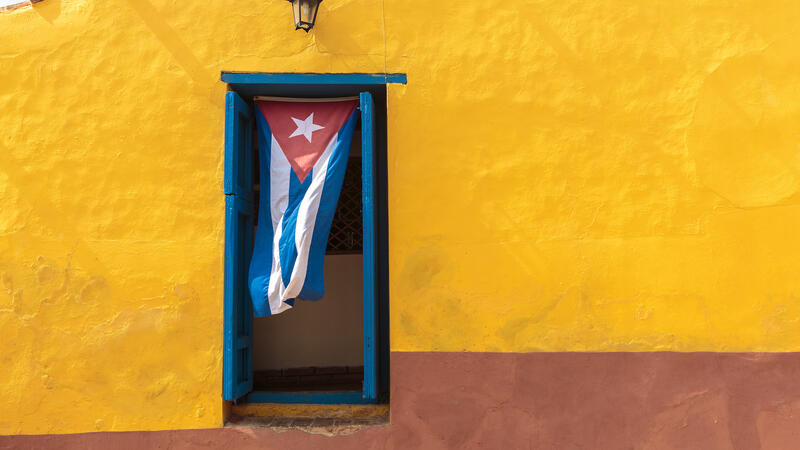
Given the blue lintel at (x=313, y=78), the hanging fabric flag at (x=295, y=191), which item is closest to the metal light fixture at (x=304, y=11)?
the blue lintel at (x=313, y=78)

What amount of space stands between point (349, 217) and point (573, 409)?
265 cm

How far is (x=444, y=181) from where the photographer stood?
4332 mm

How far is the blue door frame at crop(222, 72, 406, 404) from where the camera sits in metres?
4.23

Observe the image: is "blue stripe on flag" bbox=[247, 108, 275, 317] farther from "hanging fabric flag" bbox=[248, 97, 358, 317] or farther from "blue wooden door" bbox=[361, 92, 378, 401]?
"blue wooden door" bbox=[361, 92, 378, 401]

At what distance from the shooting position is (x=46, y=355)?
4172 millimetres

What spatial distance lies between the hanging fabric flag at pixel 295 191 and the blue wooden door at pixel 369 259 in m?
0.19

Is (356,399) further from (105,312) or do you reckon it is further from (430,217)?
(105,312)

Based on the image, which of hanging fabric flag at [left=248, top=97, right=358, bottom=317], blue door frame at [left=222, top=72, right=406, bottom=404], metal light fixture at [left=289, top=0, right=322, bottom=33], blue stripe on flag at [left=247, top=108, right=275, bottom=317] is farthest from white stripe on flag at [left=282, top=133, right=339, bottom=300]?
metal light fixture at [left=289, top=0, right=322, bottom=33]

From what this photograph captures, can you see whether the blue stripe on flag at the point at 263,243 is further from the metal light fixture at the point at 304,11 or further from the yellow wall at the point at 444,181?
the metal light fixture at the point at 304,11

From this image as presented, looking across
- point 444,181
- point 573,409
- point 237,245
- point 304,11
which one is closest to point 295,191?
point 237,245

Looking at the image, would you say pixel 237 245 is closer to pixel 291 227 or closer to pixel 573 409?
pixel 291 227

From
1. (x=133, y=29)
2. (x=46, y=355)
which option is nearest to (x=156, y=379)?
(x=46, y=355)

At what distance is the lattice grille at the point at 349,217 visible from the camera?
5.50m

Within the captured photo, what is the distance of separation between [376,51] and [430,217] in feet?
4.25
